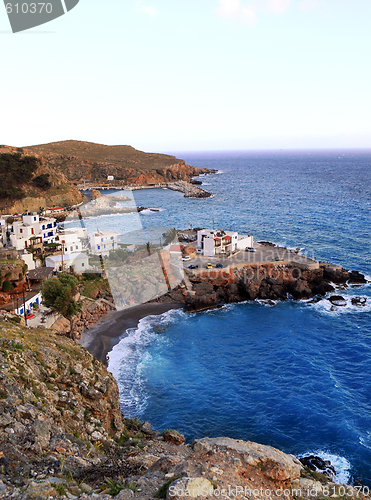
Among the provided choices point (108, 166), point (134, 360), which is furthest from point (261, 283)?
point (108, 166)

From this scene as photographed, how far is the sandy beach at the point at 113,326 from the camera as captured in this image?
29.6 metres

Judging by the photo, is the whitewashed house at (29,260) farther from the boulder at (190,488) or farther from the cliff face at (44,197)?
the cliff face at (44,197)

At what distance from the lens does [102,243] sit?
157 ft

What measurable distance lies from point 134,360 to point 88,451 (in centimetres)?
1556

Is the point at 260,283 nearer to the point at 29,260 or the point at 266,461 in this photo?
the point at 29,260

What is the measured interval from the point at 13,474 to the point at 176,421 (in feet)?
44.7

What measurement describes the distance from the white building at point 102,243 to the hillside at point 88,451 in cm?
2912

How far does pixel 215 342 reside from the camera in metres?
31.5

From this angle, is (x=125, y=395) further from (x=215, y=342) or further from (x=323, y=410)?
(x=323, y=410)

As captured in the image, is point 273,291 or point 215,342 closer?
point 215,342

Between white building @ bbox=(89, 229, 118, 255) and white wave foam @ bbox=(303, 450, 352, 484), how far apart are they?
3432 centimetres


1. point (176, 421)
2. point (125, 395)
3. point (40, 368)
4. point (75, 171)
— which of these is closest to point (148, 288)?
point (125, 395)

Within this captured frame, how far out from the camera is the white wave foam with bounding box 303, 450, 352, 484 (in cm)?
1805

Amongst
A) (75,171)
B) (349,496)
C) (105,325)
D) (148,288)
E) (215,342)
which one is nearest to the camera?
(349,496)
